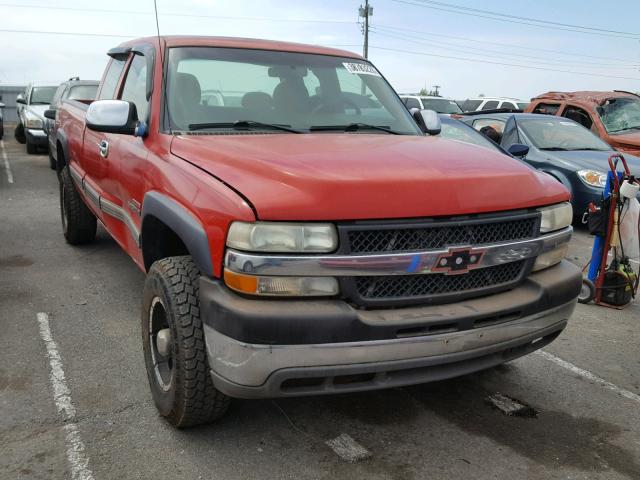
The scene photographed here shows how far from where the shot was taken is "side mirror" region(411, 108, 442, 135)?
4078mm

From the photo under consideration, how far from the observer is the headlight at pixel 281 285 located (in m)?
2.38

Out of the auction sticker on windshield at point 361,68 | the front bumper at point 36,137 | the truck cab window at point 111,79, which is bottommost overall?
the front bumper at point 36,137

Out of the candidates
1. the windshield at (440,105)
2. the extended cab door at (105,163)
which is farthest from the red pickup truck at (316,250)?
the windshield at (440,105)

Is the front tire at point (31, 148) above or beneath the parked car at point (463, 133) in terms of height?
beneath

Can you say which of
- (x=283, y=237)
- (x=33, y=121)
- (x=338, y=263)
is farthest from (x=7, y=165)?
(x=338, y=263)

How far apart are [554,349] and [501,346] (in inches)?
67.7

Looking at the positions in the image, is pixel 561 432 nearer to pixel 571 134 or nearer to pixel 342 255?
pixel 342 255

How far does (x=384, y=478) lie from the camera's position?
2.64 m

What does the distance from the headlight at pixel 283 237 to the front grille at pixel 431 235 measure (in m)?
0.09

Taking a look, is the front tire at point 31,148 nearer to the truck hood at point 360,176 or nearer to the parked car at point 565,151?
the parked car at point 565,151

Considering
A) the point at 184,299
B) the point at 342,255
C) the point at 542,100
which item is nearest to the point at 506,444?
the point at 342,255

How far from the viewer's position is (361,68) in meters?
4.25

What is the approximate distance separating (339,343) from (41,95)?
15689 mm

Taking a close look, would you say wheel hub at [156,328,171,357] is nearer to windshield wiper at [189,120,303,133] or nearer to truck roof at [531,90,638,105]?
windshield wiper at [189,120,303,133]
